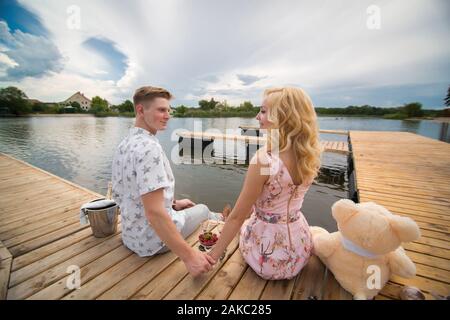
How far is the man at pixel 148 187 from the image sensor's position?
5.66 ft

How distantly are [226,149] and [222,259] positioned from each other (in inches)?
495

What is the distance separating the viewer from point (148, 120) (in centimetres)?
202

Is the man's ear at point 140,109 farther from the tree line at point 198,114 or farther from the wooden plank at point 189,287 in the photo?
the tree line at point 198,114

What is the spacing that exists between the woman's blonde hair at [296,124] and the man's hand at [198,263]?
107cm

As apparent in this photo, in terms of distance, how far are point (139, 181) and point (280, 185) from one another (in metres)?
1.17

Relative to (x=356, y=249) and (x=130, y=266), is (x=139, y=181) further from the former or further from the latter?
(x=356, y=249)

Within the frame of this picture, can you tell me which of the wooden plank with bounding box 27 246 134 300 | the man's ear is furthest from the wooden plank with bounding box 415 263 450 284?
the man's ear

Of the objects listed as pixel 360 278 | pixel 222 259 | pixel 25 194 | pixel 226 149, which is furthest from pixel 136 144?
pixel 226 149

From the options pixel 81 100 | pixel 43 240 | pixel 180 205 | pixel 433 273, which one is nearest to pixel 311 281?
pixel 433 273

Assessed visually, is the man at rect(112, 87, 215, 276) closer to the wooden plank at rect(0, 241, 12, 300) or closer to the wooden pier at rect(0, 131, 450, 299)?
the wooden pier at rect(0, 131, 450, 299)

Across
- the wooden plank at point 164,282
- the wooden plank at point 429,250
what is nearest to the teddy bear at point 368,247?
the wooden plank at point 429,250

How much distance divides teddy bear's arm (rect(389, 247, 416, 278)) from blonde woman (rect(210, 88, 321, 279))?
714 millimetres

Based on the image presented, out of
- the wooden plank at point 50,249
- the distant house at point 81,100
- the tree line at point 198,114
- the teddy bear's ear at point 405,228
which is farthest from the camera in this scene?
the distant house at point 81,100

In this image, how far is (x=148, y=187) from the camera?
1.69 meters
